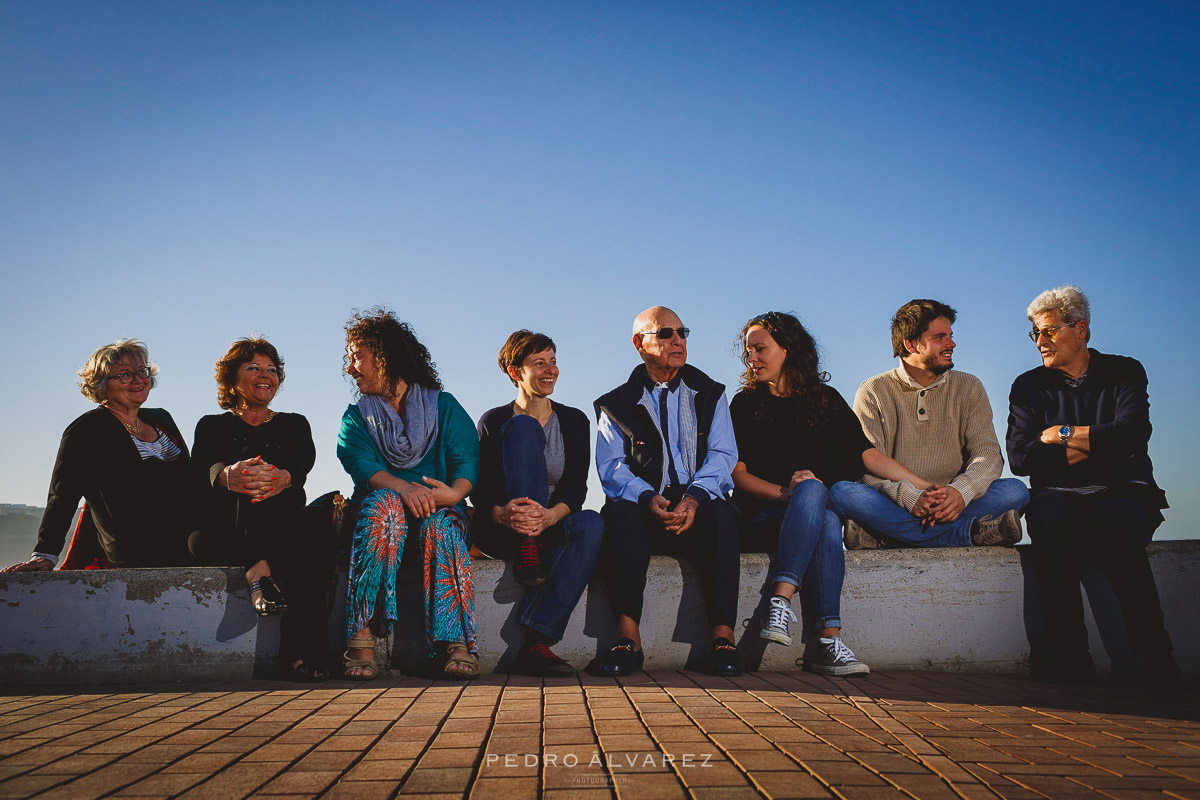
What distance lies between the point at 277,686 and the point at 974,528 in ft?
12.0

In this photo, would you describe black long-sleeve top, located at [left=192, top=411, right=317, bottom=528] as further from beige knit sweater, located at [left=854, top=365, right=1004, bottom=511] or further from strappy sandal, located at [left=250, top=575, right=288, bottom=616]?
beige knit sweater, located at [left=854, top=365, right=1004, bottom=511]

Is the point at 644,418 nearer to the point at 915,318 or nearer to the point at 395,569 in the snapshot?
the point at 395,569

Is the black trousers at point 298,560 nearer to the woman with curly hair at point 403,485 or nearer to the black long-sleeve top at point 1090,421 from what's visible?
the woman with curly hair at point 403,485

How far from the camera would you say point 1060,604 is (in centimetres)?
408

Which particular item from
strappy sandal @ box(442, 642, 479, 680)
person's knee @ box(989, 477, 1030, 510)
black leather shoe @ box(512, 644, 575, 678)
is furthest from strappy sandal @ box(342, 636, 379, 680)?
person's knee @ box(989, 477, 1030, 510)

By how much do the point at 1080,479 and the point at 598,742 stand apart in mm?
3404

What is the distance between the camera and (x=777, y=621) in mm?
3852

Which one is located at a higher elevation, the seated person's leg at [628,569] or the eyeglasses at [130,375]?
the eyeglasses at [130,375]

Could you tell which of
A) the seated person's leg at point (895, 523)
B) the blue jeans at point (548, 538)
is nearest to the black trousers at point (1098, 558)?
the seated person's leg at point (895, 523)

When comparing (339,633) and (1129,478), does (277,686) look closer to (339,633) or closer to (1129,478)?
(339,633)

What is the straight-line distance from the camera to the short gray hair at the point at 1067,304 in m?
4.77

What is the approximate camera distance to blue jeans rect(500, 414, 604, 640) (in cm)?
393

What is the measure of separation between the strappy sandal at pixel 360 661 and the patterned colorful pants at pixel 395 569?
51 millimetres

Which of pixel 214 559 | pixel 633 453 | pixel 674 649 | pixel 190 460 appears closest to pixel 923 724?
pixel 674 649
